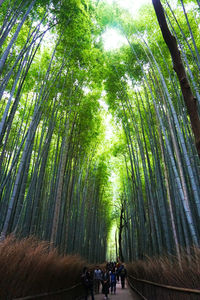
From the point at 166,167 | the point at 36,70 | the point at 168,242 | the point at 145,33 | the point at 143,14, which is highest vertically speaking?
the point at 143,14

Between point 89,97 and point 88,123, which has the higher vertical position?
point 89,97

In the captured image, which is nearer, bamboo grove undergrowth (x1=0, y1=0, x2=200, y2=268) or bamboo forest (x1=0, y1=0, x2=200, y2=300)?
bamboo forest (x1=0, y1=0, x2=200, y2=300)

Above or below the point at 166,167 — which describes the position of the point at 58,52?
above

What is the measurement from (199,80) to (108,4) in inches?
141

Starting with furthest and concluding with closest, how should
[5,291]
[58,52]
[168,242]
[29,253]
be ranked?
[58,52] → [168,242] → [29,253] → [5,291]

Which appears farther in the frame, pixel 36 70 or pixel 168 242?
pixel 36 70

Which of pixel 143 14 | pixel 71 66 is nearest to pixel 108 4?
pixel 143 14

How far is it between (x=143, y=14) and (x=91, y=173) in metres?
6.78

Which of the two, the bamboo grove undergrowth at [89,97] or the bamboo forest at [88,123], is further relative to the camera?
the bamboo grove undergrowth at [89,97]

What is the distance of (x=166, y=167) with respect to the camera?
4.35 meters

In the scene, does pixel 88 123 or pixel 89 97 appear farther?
pixel 89 97

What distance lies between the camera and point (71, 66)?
5262 millimetres

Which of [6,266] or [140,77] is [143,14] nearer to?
[140,77]

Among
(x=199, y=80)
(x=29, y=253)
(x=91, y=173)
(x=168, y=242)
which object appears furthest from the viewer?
(x=91, y=173)
